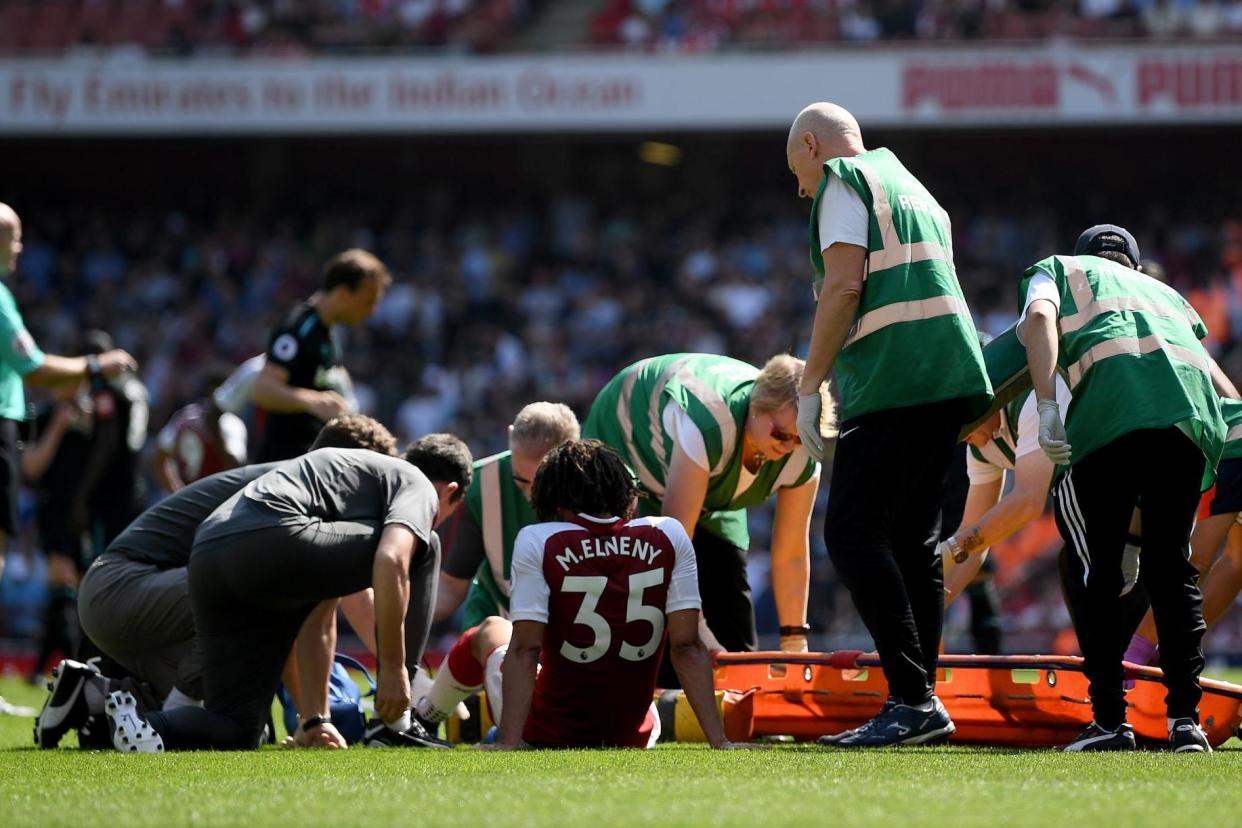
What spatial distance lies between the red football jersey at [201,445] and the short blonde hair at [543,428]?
13.9 ft

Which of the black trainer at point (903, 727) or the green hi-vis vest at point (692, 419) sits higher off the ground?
the green hi-vis vest at point (692, 419)

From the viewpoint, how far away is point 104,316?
2169cm

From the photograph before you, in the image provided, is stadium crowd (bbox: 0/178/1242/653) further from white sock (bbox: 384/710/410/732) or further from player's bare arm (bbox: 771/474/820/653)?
white sock (bbox: 384/710/410/732)

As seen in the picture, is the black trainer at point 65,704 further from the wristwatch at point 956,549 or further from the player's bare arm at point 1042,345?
the player's bare arm at point 1042,345

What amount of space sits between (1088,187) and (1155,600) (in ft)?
62.2

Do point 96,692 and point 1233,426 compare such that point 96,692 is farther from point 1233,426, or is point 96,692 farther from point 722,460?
point 1233,426

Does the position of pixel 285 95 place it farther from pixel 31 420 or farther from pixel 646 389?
pixel 646 389

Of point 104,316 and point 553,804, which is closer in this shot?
point 553,804

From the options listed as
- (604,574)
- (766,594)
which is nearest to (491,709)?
(604,574)

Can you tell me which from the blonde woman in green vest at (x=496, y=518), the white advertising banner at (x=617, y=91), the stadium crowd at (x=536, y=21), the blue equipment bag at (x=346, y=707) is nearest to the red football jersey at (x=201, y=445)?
the blonde woman in green vest at (x=496, y=518)

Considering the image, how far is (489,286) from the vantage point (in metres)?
21.8

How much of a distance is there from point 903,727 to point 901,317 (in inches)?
48.0

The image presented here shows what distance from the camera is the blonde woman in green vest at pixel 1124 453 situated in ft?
16.1

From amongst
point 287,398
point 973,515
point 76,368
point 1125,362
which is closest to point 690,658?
point 1125,362
